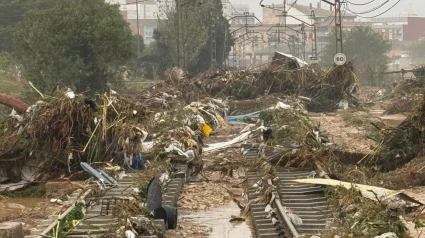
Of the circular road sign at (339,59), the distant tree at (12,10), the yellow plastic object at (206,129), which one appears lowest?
the yellow plastic object at (206,129)

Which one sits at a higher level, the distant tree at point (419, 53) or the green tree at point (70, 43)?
the green tree at point (70, 43)

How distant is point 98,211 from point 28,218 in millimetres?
1665

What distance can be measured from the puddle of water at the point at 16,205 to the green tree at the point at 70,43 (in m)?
20.3

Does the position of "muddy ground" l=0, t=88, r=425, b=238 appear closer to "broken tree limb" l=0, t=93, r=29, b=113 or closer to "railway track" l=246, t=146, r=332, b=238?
"railway track" l=246, t=146, r=332, b=238

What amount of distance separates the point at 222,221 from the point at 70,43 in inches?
954

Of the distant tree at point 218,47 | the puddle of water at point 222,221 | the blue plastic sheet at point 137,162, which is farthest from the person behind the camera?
the distant tree at point 218,47

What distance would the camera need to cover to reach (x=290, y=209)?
11391 mm

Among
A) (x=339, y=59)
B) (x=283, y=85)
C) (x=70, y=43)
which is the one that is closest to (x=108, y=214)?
(x=70, y=43)

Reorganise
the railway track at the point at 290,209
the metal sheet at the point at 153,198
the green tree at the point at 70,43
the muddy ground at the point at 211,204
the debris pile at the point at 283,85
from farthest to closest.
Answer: the debris pile at the point at 283,85 → the green tree at the point at 70,43 → the muddy ground at the point at 211,204 → the metal sheet at the point at 153,198 → the railway track at the point at 290,209

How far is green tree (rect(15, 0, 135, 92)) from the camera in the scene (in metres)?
35.2

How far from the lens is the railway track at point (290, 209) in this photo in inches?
396

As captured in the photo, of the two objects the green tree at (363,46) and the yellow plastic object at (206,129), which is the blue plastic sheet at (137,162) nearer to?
the yellow plastic object at (206,129)

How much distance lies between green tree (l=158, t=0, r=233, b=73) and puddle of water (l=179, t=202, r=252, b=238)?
128 feet

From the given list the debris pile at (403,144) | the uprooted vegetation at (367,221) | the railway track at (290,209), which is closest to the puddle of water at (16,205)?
the railway track at (290,209)
